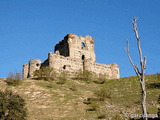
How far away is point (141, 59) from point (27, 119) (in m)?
17.0

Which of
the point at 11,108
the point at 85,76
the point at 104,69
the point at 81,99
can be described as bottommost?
the point at 11,108

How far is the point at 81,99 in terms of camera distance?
3203cm

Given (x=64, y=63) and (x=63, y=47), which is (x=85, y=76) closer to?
(x=64, y=63)

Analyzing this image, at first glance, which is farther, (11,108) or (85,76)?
(85,76)

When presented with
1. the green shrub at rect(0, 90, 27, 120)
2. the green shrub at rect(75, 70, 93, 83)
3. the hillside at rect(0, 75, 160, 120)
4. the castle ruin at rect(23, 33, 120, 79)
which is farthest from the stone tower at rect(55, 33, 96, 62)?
the green shrub at rect(0, 90, 27, 120)

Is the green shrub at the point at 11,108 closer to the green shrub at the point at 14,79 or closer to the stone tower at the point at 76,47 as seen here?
the green shrub at the point at 14,79

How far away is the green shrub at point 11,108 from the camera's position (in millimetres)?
21688

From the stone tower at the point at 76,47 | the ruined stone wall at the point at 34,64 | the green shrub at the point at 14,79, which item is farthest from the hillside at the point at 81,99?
the stone tower at the point at 76,47

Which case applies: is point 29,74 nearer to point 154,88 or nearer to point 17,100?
point 154,88

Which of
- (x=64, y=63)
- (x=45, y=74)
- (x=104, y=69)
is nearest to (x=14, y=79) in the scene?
(x=45, y=74)

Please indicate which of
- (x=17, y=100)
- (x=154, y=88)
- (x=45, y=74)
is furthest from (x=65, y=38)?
(x=17, y=100)

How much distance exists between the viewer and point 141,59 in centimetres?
992

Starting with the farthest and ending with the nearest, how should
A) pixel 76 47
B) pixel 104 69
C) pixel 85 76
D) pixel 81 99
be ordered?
pixel 76 47, pixel 104 69, pixel 85 76, pixel 81 99

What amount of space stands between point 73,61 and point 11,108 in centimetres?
2910
